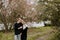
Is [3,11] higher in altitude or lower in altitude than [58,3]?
lower

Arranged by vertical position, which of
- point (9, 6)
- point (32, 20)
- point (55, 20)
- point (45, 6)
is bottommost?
point (32, 20)

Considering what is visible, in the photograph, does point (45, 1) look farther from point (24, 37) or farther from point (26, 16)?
point (26, 16)

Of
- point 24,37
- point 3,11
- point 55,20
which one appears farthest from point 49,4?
point 3,11

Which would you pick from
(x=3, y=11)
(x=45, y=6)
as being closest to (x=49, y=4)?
(x=45, y=6)

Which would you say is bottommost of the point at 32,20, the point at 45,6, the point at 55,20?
the point at 32,20

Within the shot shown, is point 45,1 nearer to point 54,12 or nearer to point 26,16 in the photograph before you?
point 54,12

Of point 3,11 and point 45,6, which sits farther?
point 3,11

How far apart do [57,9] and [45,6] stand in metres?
0.65

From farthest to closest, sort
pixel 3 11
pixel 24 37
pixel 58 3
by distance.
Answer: pixel 3 11, pixel 58 3, pixel 24 37

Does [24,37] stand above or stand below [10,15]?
above

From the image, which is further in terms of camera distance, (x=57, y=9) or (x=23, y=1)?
(x=23, y=1)

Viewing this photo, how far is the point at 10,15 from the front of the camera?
22625 mm

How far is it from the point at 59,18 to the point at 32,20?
32.0ft

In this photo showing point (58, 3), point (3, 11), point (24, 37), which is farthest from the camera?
point (3, 11)
